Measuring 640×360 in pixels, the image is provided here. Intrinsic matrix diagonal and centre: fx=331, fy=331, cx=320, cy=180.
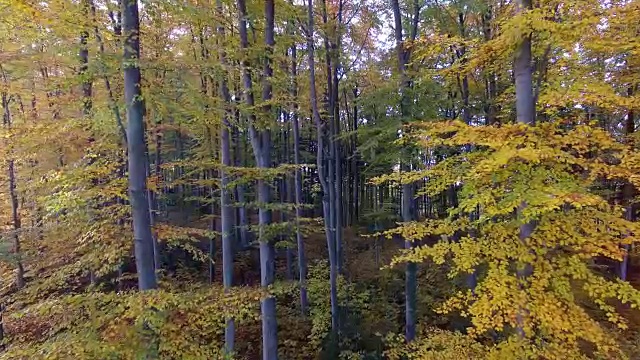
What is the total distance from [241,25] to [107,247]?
16.5 ft

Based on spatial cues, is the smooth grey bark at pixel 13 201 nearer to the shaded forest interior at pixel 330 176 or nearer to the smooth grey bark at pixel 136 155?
the shaded forest interior at pixel 330 176

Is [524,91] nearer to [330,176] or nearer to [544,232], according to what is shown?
[544,232]

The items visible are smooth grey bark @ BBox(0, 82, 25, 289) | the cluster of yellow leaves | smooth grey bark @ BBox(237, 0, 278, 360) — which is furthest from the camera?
smooth grey bark @ BBox(0, 82, 25, 289)

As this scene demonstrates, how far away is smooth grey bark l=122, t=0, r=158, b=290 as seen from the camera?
4.91m

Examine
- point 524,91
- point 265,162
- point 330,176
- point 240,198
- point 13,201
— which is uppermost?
point 524,91

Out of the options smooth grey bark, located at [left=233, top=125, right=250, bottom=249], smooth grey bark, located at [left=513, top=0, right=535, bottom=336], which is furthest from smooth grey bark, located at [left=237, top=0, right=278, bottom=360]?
smooth grey bark, located at [left=233, top=125, right=250, bottom=249]

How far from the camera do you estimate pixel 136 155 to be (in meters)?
5.01

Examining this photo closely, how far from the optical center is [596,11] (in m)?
4.16

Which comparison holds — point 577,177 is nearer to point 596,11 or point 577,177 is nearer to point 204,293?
point 596,11

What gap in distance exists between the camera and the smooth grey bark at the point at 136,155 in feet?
16.1

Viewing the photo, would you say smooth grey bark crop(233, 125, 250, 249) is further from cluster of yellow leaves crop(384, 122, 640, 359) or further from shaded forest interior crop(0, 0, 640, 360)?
cluster of yellow leaves crop(384, 122, 640, 359)

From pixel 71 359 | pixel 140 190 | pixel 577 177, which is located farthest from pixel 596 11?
pixel 71 359

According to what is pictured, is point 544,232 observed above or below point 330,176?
below

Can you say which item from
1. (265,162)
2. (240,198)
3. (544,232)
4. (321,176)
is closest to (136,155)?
(265,162)
